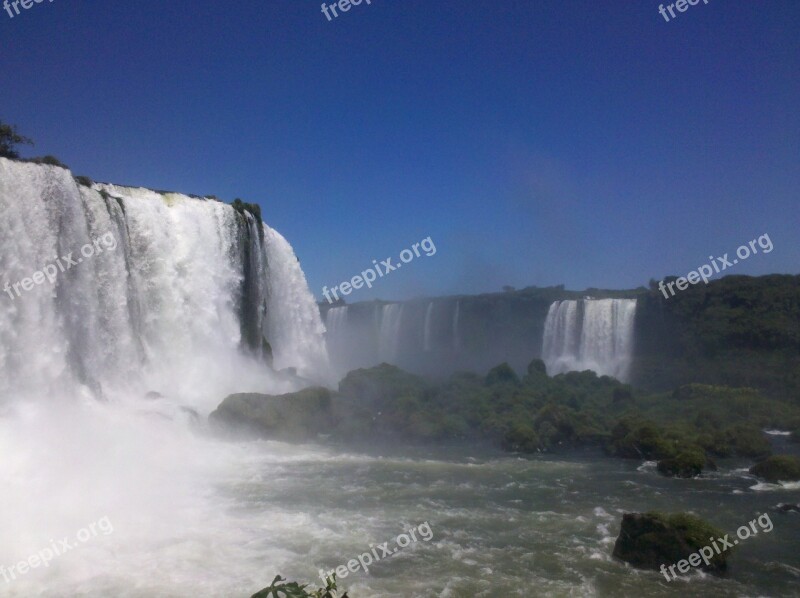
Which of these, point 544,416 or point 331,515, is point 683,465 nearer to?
point 544,416

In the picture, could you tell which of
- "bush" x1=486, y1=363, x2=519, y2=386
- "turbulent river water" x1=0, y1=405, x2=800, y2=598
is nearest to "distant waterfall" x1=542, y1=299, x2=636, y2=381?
"bush" x1=486, y1=363, x2=519, y2=386

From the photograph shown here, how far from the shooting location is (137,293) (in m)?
21.6

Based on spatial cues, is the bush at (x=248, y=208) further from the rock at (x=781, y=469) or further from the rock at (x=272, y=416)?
the rock at (x=781, y=469)

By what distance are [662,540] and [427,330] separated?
36425 mm

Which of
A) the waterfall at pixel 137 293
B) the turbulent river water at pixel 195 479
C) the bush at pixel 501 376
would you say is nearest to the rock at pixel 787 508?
the turbulent river water at pixel 195 479

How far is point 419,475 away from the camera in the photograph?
1500 cm

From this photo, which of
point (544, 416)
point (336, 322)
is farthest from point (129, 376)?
point (336, 322)

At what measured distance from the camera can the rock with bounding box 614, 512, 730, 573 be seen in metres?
9.12

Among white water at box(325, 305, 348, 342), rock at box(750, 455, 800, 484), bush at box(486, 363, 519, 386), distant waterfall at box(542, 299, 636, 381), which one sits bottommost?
rock at box(750, 455, 800, 484)

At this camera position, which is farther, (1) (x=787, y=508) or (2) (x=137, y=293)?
(2) (x=137, y=293)

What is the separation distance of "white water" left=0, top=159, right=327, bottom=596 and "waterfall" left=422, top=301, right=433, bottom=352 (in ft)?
52.0

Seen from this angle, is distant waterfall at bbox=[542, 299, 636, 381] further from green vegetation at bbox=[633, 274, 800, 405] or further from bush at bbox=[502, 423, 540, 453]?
bush at bbox=[502, 423, 540, 453]

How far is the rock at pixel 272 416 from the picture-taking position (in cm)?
1878

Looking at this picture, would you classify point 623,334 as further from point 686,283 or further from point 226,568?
point 226,568
